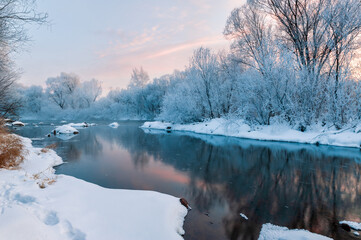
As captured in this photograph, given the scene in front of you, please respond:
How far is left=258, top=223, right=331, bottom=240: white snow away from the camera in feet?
13.3

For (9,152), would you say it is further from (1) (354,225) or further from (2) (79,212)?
(1) (354,225)

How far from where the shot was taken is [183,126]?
29.6m

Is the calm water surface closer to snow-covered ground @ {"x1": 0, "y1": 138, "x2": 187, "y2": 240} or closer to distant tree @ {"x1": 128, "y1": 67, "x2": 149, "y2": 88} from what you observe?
snow-covered ground @ {"x1": 0, "y1": 138, "x2": 187, "y2": 240}

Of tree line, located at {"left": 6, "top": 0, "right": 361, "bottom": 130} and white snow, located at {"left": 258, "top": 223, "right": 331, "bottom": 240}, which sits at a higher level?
tree line, located at {"left": 6, "top": 0, "right": 361, "bottom": 130}

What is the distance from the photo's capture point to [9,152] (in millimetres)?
7250

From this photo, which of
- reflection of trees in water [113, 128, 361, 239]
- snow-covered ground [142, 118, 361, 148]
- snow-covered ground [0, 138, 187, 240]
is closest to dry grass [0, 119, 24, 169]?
snow-covered ground [0, 138, 187, 240]

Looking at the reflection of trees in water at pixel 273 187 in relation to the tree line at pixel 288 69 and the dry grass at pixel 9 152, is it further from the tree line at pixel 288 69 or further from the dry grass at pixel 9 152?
the tree line at pixel 288 69

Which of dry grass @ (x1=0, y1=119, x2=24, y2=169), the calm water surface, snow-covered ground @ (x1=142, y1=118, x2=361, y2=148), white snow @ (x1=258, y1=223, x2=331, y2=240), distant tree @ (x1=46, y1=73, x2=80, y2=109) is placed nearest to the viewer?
white snow @ (x1=258, y1=223, x2=331, y2=240)

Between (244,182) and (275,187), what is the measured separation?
3.38ft

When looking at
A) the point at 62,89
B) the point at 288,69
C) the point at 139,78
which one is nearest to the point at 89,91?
the point at 62,89

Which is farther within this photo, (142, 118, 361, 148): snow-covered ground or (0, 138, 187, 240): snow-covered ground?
(142, 118, 361, 148): snow-covered ground

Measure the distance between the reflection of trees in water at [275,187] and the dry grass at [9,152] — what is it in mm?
5025

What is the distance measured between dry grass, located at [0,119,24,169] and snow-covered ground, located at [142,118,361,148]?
16.8 meters

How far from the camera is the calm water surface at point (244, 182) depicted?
4.78 metres
